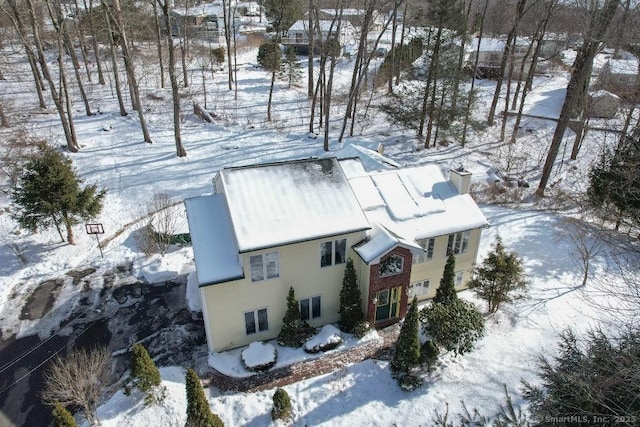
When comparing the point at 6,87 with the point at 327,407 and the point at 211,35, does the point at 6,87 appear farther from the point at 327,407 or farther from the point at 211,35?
the point at 327,407

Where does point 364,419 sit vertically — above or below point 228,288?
below

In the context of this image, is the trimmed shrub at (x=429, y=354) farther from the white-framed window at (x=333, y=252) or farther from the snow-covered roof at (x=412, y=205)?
the white-framed window at (x=333, y=252)

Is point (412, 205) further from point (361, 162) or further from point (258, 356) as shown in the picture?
point (258, 356)

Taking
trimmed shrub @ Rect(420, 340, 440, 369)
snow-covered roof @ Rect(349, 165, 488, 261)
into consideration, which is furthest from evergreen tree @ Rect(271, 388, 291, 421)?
snow-covered roof @ Rect(349, 165, 488, 261)

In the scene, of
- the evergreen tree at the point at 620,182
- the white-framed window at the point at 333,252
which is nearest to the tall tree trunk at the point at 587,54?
the evergreen tree at the point at 620,182

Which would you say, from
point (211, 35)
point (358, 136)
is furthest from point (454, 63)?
point (211, 35)

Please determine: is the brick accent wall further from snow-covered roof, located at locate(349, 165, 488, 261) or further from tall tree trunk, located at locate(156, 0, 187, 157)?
tall tree trunk, located at locate(156, 0, 187, 157)
